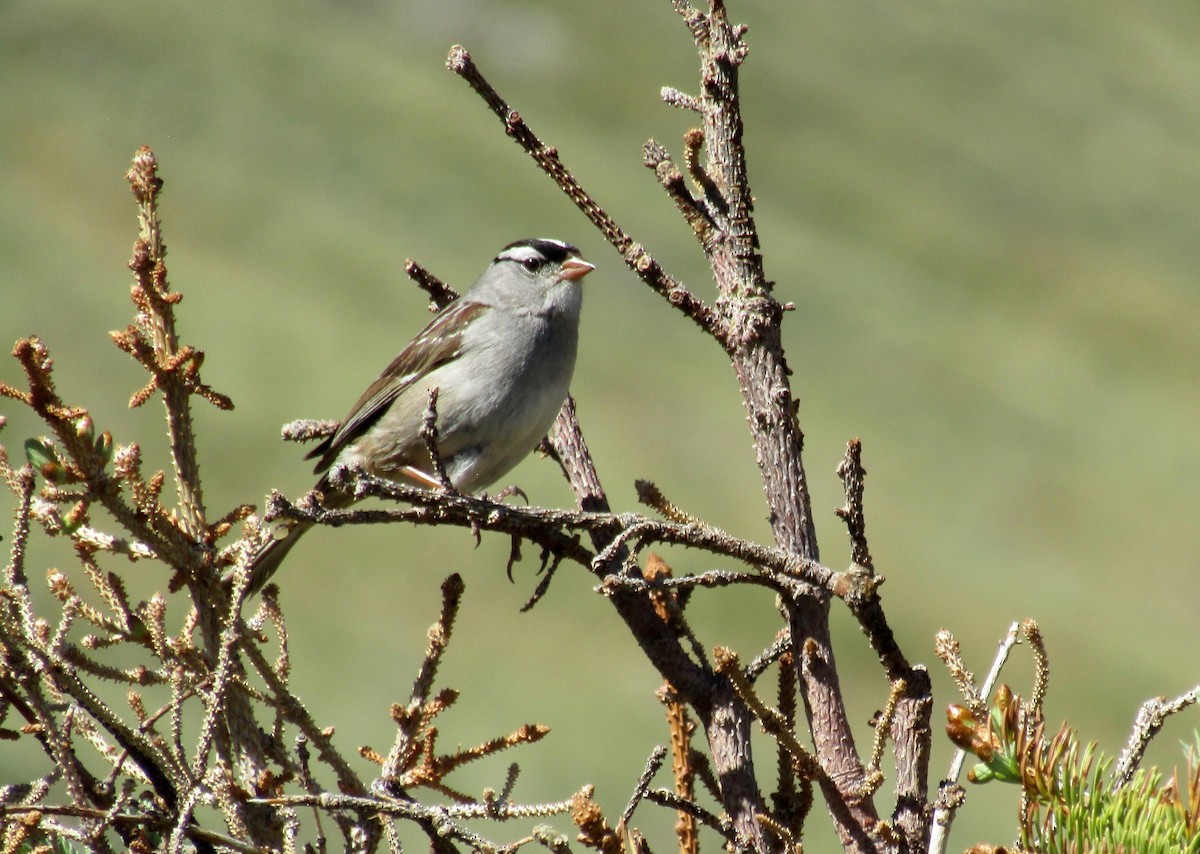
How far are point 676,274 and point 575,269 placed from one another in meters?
36.5

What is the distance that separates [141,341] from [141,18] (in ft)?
176

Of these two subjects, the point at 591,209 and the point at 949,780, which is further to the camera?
the point at 591,209

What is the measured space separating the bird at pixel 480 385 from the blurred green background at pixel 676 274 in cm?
1309

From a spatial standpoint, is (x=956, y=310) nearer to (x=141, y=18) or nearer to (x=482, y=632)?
(x=482, y=632)

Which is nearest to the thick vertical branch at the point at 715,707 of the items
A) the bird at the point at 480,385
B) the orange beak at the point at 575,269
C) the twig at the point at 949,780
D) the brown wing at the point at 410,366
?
the twig at the point at 949,780

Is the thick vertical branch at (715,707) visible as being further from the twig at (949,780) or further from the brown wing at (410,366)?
the brown wing at (410,366)

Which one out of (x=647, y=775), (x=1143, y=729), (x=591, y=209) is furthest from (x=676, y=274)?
(x=647, y=775)

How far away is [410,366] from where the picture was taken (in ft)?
15.0

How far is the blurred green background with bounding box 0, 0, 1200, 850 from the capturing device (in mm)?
30234

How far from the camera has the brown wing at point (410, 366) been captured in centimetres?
447

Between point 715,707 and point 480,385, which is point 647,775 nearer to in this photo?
point 715,707

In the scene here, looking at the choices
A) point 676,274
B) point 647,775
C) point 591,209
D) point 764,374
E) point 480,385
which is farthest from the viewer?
point 676,274

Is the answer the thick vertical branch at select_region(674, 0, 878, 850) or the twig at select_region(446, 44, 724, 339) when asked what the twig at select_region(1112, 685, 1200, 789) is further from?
the twig at select_region(446, 44, 724, 339)

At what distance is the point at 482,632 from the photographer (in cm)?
3091
